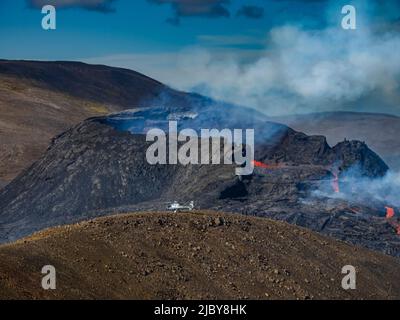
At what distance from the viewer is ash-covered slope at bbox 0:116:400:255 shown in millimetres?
66188

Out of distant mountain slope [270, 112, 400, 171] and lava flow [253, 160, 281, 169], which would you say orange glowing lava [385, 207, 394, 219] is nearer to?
lava flow [253, 160, 281, 169]

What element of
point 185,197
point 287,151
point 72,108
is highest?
point 72,108

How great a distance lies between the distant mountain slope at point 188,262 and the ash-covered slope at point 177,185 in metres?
14.4

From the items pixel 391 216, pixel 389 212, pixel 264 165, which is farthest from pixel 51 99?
pixel 391 216

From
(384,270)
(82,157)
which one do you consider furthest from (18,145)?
(384,270)

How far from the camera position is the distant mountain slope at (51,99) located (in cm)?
12594

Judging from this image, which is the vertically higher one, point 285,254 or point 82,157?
point 82,157

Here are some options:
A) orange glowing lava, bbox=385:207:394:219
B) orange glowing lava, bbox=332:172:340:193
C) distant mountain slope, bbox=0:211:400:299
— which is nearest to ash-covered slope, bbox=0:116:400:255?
orange glowing lava, bbox=332:172:340:193

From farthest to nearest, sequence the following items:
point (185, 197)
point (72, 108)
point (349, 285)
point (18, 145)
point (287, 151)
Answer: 1. point (72, 108)
2. point (18, 145)
3. point (287, 151)
4. point (185, 197)
5. point (349, 285)

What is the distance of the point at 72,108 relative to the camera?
159 meters

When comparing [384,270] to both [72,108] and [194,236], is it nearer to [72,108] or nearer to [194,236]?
[194,236]

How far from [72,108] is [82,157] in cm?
8069

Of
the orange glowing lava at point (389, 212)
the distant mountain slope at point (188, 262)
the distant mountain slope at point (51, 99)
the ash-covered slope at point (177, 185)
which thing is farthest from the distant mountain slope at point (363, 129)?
the distant mountain slope at point (188, 262)

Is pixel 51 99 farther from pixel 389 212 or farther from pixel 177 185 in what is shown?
pixel 389 212
